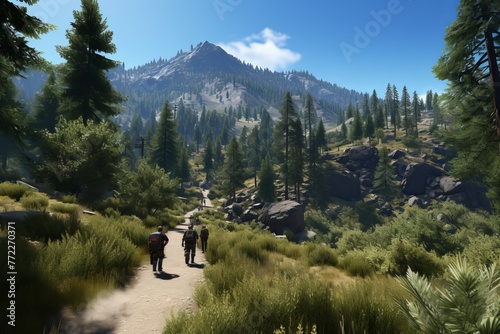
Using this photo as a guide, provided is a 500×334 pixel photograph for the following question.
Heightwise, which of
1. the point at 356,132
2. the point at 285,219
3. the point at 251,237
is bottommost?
the point at 251,237

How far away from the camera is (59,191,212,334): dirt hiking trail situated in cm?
477

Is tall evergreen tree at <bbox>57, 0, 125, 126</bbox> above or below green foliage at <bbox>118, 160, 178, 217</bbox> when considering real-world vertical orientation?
above

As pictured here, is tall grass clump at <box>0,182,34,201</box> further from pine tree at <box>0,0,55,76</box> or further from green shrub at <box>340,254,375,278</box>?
green shrub at <box>340,254,375,278</box>

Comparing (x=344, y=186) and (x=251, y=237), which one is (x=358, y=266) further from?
(x=344, y=186)

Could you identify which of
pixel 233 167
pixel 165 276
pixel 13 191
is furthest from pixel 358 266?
pixel 233 167

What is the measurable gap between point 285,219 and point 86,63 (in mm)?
29503

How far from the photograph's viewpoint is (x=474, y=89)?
485 inches

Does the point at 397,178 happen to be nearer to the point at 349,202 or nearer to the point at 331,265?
the point at 349,202

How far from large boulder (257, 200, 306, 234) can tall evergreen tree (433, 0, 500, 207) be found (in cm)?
2619

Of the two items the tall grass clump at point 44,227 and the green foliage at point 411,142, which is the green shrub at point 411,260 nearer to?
the tall grass clump at point 44,227

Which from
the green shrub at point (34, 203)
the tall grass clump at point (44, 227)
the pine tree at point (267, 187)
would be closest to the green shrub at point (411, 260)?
the tall grass clump at point (44, 227)

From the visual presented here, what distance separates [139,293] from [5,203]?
426 inches

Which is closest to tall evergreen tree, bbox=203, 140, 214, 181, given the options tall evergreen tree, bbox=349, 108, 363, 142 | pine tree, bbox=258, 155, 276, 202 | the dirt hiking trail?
pine tree, bbox=258, 155, 276, 202

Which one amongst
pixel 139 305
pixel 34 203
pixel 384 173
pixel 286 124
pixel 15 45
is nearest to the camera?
pixel 139 305
